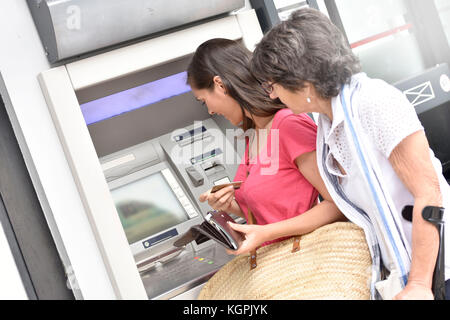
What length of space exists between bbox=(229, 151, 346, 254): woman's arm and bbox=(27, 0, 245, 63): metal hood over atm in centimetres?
82

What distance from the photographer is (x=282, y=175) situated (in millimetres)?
1853

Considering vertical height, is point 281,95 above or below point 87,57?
below

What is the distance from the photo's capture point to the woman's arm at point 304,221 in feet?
5.85

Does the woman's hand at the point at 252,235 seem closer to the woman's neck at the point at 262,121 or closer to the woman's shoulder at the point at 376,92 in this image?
the woman's neck at the point at 262,121

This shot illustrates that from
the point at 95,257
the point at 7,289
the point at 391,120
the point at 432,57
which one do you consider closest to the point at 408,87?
the point at 432,57

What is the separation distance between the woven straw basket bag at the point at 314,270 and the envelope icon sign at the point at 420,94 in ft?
5.63

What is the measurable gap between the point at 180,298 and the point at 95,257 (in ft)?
1.25

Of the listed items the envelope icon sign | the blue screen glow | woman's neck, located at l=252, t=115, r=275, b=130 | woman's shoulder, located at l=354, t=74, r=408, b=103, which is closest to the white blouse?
woman's shoulder, located at l=354, t=74, r=408, b=103

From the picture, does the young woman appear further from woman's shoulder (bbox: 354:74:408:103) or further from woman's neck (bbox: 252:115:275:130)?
woman's shoulder (bbox: 354:74:408:103)

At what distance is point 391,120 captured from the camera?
1422 mm

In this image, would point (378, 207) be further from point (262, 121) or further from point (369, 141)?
point (262, 121)

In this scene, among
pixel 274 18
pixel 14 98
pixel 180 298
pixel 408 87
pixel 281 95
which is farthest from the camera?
pixel 408 87

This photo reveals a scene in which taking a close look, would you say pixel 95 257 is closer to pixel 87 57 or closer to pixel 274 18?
pixel 87 57

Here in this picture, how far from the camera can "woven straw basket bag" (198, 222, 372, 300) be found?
1616 mm
